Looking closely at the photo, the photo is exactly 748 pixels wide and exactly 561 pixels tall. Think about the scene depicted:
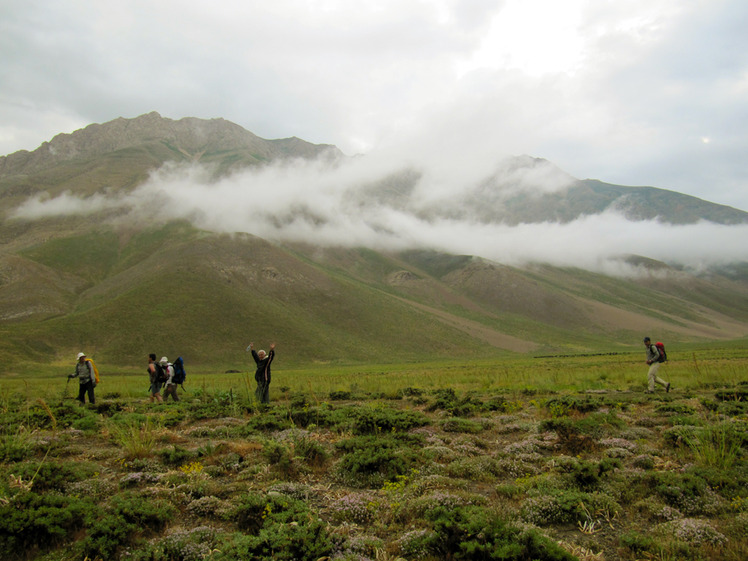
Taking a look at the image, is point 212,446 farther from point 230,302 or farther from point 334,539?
point 230,302

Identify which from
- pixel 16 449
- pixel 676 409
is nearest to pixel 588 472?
→ pixel 676 409

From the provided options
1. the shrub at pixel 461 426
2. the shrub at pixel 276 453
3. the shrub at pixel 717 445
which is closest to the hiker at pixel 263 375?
the shrub at pixel 461 426

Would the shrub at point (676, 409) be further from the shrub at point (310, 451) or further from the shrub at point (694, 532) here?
the shrub at point (310, 451)

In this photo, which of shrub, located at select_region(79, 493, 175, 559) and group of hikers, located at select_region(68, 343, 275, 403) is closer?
shrub, located at select_region(79, 493, 175, 559)

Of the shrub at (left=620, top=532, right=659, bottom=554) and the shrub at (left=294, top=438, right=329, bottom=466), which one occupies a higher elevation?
the shrub at (left=620, top=532, right=659, bottom=554)

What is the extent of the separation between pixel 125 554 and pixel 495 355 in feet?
397

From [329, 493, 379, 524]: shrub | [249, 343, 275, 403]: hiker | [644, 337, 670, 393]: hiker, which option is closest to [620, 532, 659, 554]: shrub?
[329, 493, 379, 524]: shrub

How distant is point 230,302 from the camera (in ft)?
399

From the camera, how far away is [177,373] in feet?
68.2

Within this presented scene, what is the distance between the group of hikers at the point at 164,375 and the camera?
17.1 m

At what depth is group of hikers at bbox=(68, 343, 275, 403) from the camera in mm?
17094

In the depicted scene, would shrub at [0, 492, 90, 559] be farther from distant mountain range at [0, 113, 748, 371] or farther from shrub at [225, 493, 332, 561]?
distant mountain range at [0, 113, 748, 371]

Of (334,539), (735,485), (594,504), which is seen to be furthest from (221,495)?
(735,485)

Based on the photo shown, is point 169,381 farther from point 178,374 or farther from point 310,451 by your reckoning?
point 310,451
